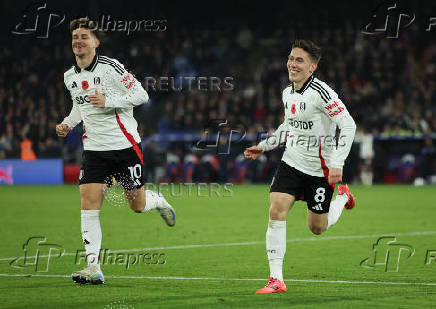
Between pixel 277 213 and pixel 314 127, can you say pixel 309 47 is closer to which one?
pixel 314 127

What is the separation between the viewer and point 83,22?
854cm

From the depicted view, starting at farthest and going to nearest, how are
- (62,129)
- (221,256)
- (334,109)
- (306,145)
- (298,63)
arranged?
1. (221,256)
2. (62,129)
3. (306,145)
4. (298,63)
5. (334,109)

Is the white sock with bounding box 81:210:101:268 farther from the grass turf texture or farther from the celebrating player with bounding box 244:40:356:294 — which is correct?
the celebrating player with bounding box 244:40:356:294

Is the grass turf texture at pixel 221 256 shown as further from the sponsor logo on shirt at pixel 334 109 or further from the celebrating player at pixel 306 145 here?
the sponsor logo on shirt at pixel 334 109

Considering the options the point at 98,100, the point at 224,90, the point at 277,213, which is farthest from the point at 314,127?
the point at 224,90

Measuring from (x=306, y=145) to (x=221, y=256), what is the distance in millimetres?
2842

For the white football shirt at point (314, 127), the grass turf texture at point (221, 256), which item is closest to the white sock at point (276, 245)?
the grass turf texture at point (221, 256)

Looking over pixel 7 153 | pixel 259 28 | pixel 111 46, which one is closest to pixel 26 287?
pixel 7 153

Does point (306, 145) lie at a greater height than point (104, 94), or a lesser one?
lesser

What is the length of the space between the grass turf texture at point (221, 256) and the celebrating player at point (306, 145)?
0.69 metres

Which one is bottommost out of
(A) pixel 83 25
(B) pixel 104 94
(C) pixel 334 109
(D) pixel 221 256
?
(D) pixel 221 256

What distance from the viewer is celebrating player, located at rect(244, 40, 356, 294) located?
7840 millimetres

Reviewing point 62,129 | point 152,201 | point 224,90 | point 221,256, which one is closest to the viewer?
point 62,129

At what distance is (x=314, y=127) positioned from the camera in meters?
8.09
